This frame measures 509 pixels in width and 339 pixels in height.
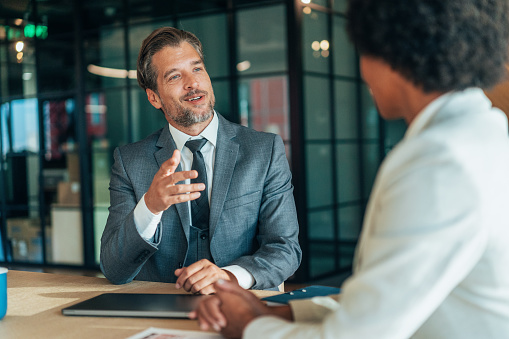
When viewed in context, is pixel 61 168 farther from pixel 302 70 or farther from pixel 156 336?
pixel 156 336

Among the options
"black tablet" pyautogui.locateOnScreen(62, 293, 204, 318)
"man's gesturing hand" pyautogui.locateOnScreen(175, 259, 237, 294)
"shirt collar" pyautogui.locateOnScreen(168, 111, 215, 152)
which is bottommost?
"black tablet" pyautogui.locateOnScreen(62, 293, 204, 318)

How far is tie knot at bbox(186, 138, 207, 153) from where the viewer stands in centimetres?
200

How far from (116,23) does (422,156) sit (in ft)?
18.8

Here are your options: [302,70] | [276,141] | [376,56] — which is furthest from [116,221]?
[302,70]

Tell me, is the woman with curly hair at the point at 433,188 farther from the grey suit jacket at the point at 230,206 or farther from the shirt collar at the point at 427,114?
the grey suit jacket at the point at 230,206

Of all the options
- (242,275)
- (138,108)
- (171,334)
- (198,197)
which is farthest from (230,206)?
(138,108)

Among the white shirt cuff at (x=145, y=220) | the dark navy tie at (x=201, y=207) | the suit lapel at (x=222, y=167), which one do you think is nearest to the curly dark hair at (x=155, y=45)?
the suit lapel at (x=222, y=167)

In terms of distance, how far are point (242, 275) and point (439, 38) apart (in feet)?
3.28

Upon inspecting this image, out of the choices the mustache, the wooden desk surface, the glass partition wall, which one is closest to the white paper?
the wooden desk surface

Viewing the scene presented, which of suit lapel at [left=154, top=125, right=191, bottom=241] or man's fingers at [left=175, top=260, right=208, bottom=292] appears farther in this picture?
suit lapel at [left=154, top=125, right=191, bottom=241]

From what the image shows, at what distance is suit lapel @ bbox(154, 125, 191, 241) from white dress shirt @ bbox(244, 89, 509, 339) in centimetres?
108

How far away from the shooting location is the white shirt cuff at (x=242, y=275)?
1.59 m

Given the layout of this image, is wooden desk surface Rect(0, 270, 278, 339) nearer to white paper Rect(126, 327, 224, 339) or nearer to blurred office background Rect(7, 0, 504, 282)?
white paper Rect(126, 327, 224, 339)

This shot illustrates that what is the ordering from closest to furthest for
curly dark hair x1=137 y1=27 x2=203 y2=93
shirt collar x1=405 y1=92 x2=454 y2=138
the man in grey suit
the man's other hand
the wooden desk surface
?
shirt collar x1=405 y1=92 x2=454 y2=138 → the man's other hand → the wooden desk surface → the man in grey suit → curly dark hair x1=137 y1=27 x2=203 y2=93
